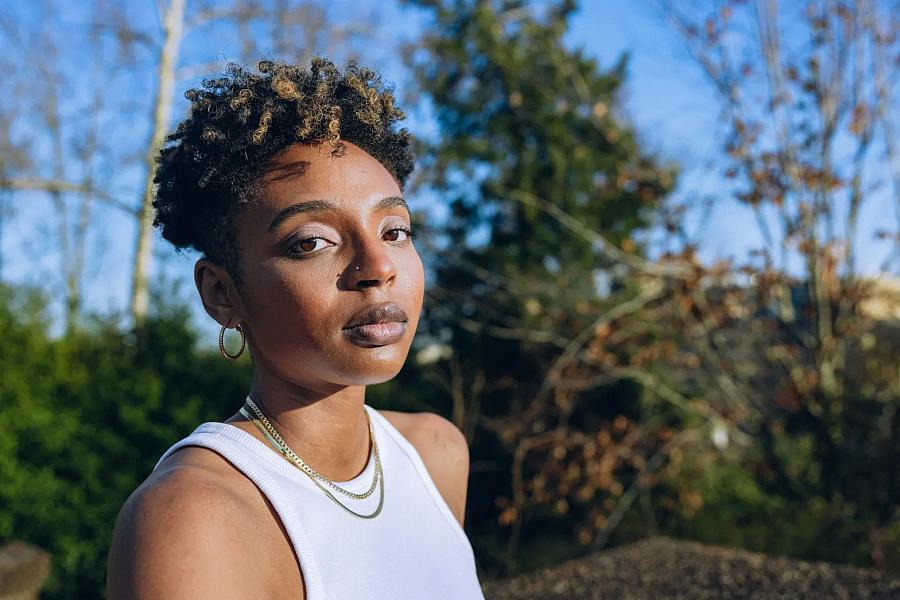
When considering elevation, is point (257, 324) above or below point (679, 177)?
below

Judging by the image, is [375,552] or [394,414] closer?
[375,552]

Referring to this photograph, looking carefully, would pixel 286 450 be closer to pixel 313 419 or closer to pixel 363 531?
pixel 313 419

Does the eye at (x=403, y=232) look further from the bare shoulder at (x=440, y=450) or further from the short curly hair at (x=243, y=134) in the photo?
the bare shoulder at (x=440, y=450)

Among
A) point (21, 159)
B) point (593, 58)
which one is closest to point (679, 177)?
point (593, 58)

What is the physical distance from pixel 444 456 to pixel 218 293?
0.83 m

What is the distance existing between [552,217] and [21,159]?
1090 centimetres

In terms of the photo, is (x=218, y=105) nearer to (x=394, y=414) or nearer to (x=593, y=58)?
(x=394, y=414)

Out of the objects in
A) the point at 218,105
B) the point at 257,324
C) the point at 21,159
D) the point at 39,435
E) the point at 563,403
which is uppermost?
the point at 21,159

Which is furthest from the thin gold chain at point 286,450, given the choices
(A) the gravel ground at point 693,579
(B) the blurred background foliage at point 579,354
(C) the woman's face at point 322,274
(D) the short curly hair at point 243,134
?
(B) the blurred background foliage at point 579,354

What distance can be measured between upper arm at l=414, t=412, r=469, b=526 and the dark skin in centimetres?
35

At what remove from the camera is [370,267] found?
4.84 feet

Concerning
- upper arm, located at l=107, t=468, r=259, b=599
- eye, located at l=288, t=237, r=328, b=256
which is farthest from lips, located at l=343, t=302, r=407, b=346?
upper arm, located at l=107, t=468, r=259, b=599

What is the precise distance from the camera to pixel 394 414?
219 cm

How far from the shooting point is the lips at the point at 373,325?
148 cm
